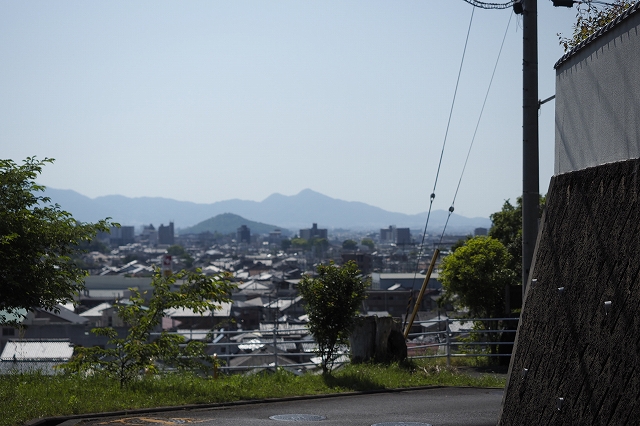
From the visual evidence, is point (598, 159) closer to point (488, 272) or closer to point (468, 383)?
point (468, 383)

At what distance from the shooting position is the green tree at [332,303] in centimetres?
1429

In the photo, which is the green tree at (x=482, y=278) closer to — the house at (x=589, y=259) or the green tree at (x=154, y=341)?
the green tree at (x=154, y=341)

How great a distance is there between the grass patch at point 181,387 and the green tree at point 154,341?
27 cm

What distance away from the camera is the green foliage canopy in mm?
20859

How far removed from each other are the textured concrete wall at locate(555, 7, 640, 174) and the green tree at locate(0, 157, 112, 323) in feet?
24.3

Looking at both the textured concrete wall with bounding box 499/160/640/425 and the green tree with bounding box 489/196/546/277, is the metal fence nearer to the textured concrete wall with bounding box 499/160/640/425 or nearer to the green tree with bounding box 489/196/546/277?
the green tree with bounding box 489/196/546/277

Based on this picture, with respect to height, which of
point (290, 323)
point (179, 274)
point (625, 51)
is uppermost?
point (625, 51)

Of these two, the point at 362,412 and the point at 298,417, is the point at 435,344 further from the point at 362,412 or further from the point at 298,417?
the point at 298,417

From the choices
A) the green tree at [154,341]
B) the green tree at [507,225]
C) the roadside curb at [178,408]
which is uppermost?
the green tree at [507,225]

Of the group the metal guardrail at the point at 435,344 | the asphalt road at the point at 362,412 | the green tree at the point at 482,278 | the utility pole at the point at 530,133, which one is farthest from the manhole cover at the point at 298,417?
the green tree at the point at 482,278

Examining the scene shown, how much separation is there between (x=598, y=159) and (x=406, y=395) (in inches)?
264

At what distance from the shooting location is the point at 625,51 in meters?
6.58

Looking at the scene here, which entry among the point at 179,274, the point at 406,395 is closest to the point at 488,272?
the point at 406,395

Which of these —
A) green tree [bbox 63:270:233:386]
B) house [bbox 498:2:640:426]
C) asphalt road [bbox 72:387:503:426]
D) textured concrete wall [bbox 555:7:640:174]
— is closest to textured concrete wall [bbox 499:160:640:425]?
house [bbox 498:2:640:426]
